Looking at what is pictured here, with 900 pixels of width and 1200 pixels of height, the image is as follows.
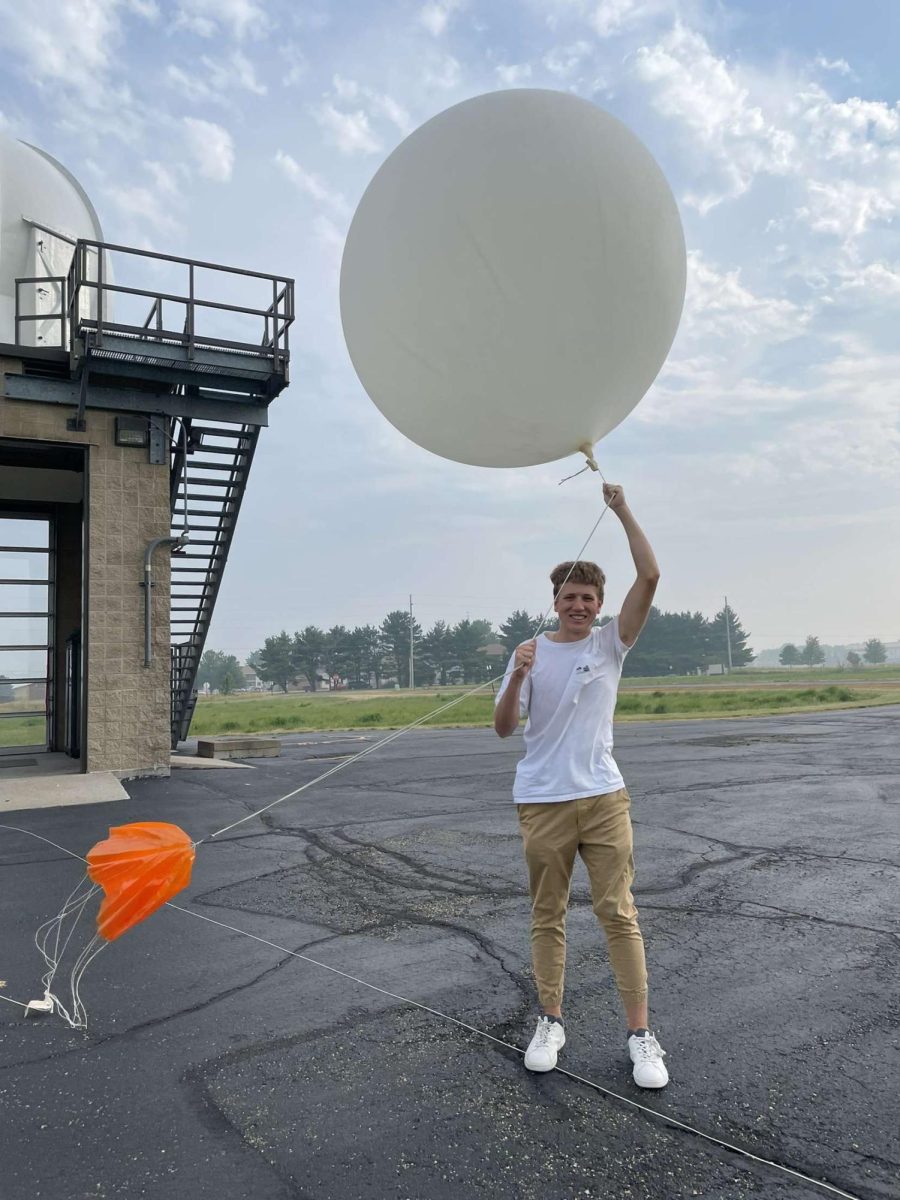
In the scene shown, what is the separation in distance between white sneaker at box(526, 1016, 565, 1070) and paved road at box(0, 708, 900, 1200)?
0.05 metres

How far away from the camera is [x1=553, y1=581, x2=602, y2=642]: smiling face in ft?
10.0

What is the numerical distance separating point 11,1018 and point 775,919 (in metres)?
3.86

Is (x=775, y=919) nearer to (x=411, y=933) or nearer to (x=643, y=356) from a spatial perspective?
(x=411, y=933)

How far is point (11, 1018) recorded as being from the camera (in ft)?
11.0

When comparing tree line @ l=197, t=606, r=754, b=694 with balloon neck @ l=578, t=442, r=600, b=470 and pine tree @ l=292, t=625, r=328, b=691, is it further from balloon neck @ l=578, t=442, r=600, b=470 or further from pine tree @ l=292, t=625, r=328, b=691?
balloon neck @ l=578, t=442, r=600, b=470

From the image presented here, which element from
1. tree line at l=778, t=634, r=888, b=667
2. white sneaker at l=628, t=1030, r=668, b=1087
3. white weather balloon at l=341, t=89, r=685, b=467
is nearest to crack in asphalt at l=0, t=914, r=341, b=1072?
white sneaker at l=628, t=1030, r=668, b=1087

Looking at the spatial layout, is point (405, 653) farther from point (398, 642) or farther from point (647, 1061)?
point (647, 1061)

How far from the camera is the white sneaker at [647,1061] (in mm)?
2650

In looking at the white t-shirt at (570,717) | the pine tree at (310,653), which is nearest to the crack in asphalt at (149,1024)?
the white t-shirt at (570,717)

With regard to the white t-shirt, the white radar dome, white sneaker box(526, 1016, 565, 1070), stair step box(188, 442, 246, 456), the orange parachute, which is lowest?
white sneaker box(526, 1016, 565, 1070)

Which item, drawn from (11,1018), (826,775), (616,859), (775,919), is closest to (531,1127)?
(616,859)

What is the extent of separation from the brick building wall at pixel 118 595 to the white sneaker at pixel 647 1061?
9.42 metres

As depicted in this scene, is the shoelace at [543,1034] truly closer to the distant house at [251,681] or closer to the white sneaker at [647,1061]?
the white sneaker at [647,1061]

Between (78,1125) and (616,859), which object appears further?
(616,859)
